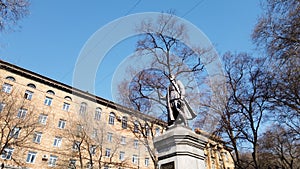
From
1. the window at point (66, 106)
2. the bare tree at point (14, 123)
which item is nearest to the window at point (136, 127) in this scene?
the bare tree at point (14, 123)

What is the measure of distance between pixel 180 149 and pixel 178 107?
1.31 metres

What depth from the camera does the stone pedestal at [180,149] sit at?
559 cm

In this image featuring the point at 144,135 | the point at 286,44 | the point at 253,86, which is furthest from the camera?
the point at 144,135

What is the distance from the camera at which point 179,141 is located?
5.78 meters

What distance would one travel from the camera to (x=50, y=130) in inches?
1067

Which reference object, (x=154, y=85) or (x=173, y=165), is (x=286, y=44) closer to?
(x=173, y=165)

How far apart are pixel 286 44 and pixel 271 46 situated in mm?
535

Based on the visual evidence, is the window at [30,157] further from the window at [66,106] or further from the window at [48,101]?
the window at [66,106]

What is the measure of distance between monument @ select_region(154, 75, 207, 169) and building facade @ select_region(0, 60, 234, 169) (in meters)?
12.0

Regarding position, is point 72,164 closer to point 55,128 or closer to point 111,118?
point 55,128

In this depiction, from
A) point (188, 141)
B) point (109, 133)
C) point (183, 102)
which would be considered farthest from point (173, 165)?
point (109, 133)

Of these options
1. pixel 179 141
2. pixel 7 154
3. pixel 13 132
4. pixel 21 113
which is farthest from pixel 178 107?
pixel 7 154

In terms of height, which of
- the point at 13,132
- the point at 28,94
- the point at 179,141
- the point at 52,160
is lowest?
the point at 179,141

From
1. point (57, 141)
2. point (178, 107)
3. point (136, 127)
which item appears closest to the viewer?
point (178, 107)
